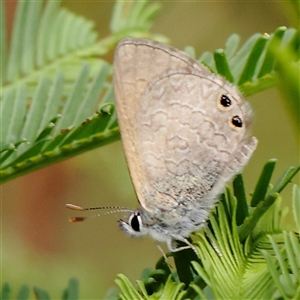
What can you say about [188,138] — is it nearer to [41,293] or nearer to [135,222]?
[135,222]

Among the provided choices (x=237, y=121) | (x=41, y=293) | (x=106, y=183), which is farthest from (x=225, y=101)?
(x=106, y=183)

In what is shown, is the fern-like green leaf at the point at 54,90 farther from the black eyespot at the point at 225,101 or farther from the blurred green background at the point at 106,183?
the blurred green background at the point at 106,183

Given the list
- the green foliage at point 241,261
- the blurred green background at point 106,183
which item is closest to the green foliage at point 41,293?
the green foliage at point 241,261

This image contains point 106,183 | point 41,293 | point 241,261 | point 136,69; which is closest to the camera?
point 241,261

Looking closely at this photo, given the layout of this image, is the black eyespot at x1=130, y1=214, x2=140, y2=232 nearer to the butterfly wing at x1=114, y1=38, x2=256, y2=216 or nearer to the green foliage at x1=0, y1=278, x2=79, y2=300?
the butterfly wing at x1=114, y1=38, x2=256, y2=216

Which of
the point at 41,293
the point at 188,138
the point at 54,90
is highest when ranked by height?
the point at 54,90

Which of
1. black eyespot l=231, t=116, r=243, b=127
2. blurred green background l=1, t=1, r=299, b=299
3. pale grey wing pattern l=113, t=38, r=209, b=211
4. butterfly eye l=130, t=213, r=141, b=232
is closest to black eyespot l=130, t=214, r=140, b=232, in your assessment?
butterfly eye l=130, t=213, r=141, b=232

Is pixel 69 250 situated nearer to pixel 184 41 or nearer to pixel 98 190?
pixel 98 190
